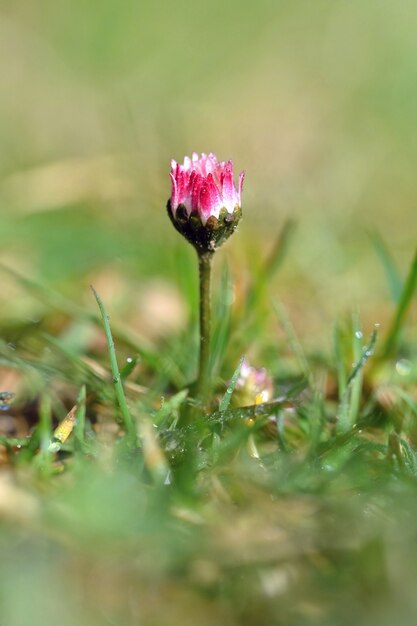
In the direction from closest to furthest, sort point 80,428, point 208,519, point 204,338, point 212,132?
1. point 208,519
2. point 80,428
3. point 204,338
4. point 212,132

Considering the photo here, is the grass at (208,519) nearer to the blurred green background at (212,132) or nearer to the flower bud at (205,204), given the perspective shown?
the flower bud at (205,204)

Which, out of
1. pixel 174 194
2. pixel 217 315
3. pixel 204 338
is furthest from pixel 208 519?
pixel 217 315

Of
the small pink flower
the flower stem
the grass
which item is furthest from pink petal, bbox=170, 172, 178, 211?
the grass

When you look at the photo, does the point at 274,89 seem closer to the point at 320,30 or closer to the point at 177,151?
the point at 320,30

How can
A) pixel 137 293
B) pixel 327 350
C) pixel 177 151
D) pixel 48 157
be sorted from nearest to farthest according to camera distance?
pixel 327 350
pixel 137 293
pixel 177 151
pixel 48 157

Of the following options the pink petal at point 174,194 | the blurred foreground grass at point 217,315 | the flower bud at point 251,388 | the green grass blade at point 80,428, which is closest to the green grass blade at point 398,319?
the blurred foreground grass at point 217,315

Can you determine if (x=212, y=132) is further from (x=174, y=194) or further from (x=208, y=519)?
(x=208, y=519)

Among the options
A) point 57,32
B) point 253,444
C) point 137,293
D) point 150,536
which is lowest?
point 137,293

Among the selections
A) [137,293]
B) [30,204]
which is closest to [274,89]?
[30,204]

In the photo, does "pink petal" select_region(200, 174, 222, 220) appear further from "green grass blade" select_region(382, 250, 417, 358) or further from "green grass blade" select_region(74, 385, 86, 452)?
"green grass blade" select_region(382, 250, 417, 358)
